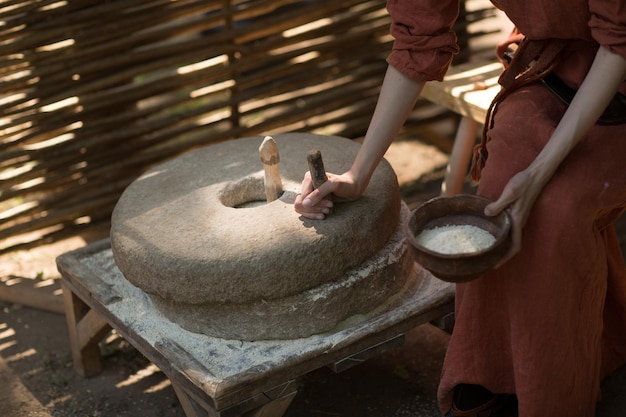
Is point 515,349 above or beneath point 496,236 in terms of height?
beneath

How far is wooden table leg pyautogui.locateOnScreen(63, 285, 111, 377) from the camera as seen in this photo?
3.14 metres

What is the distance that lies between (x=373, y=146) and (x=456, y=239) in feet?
1.32

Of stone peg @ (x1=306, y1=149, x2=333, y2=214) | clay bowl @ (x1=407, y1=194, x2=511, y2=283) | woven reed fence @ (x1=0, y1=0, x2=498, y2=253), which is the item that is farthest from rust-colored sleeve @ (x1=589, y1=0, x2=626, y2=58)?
woven reed fence @ (x1=0, y1=0, x2=498, y2=253)

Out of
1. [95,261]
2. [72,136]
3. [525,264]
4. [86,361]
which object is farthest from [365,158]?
[72,136]

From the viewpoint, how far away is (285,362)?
2625 mm

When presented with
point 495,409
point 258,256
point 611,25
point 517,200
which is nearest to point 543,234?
point 517,200

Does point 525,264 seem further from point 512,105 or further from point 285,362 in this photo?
point 285,362

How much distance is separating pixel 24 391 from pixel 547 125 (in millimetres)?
1848

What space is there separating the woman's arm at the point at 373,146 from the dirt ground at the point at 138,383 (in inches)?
27.8

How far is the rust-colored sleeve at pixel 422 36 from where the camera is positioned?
2.61 metres

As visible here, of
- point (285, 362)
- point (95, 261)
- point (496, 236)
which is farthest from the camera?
point (95, 261)

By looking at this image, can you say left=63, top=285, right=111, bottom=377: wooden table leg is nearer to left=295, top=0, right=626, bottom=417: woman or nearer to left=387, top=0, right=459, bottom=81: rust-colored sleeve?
left=295, top=0, right=626, bottom=417: woman

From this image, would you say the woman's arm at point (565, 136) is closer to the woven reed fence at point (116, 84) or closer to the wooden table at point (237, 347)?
the wooden table at point (237, 347)

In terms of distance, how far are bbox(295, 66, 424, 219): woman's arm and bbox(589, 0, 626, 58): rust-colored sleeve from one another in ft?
1.71
